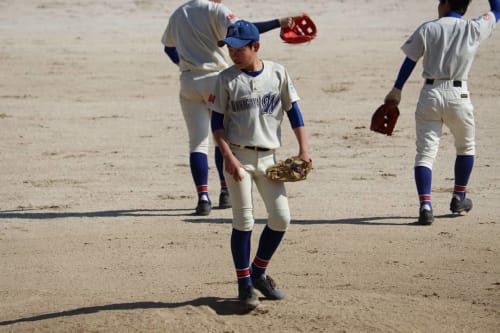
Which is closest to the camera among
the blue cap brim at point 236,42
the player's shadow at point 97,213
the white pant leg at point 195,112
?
the blue cap brim at point 236,42

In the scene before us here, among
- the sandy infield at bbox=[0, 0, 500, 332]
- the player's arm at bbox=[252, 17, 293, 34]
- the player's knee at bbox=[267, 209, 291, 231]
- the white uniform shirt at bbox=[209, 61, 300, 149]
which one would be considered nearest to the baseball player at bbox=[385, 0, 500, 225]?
the sandy infield at bbox=[0, 0, 500, 332]

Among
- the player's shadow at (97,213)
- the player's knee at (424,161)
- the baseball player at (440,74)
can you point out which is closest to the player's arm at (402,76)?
the baseball player at (440,74)

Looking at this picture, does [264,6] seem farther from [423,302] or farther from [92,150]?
[423,302]

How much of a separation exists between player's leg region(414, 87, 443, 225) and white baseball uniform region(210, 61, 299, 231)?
8.00ft

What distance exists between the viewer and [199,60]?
8234 mm

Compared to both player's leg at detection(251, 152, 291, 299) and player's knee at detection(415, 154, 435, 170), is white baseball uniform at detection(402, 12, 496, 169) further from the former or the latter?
player's leg at detection(251, 152, 291, 299)

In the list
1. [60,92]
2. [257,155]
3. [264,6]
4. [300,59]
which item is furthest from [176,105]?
[257,155]

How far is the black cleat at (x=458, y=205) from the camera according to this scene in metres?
8.11

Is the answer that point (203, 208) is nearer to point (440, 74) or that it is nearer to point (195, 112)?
point (195, 112)

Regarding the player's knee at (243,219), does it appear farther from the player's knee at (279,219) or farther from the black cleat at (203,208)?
the black cleat at (203,208)

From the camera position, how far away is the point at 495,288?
623cm

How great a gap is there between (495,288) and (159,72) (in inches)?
430

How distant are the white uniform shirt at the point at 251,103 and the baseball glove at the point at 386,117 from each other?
89.8 inches

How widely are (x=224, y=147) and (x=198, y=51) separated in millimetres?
2828
